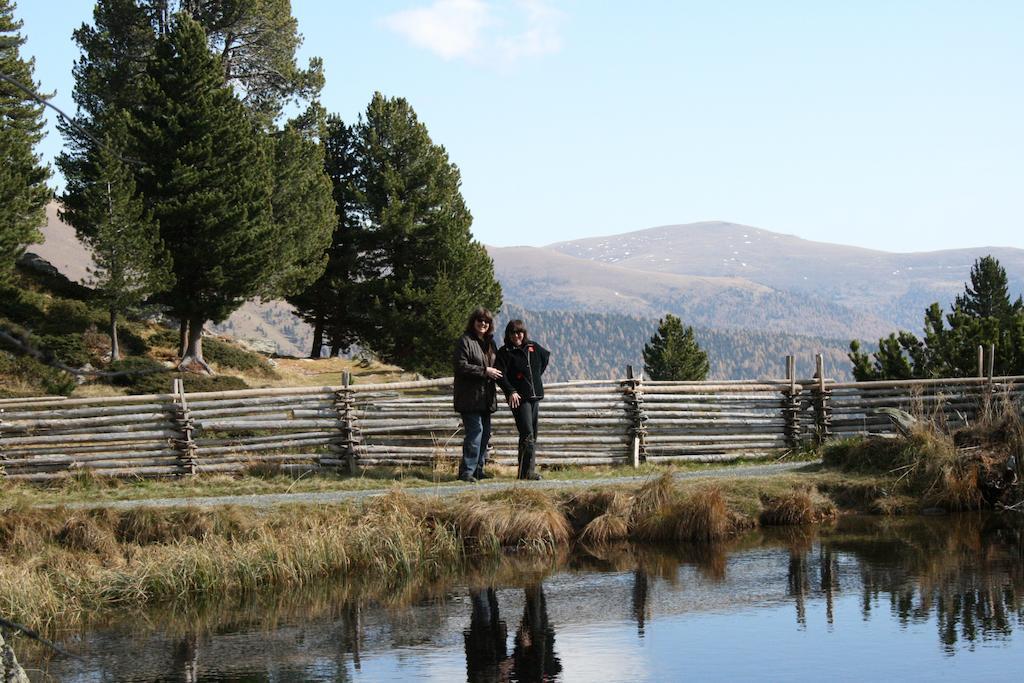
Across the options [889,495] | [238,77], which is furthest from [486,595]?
[238,77]

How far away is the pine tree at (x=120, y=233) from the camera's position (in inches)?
1380

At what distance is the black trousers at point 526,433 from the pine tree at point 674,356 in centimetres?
3445

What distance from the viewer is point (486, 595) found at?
1010 centimetres

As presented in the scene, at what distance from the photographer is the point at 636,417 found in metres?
16.2

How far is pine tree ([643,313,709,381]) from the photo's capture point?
48.4 m

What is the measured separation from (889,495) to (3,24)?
37708mm

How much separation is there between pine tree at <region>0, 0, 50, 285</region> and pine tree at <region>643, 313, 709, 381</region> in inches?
897

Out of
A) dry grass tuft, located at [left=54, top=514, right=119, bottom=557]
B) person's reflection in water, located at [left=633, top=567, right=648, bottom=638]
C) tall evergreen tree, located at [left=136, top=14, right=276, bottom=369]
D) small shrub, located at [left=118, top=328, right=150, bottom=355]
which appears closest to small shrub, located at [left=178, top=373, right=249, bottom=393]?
tall evergreen tree, located at [left=136, top=14, right=276, bottom=369]

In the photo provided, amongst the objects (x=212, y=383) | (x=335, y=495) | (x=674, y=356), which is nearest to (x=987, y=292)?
(x=674, y=356)

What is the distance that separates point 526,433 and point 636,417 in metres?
2.81

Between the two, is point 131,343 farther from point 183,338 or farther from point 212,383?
point 212,383

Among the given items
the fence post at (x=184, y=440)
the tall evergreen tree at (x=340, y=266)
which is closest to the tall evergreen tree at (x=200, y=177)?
the tall evergreen tree at (x=340, y=266)

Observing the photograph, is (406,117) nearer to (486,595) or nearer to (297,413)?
(297,413)

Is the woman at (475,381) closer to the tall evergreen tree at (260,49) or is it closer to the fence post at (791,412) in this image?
the fence post at (791,412)
